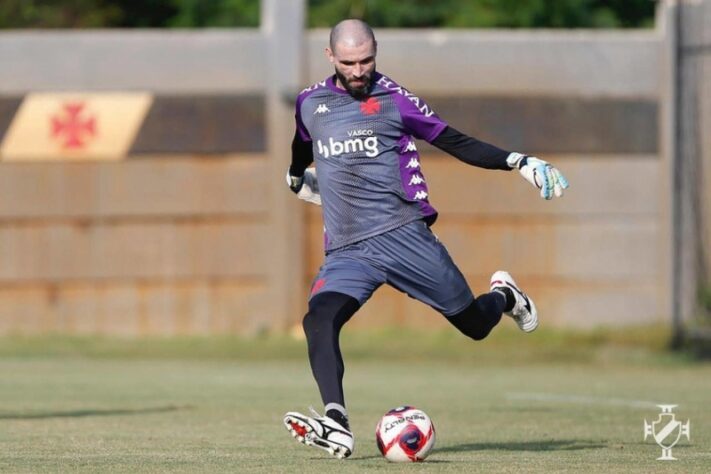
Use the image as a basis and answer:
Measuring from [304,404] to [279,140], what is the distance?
31.7 feet

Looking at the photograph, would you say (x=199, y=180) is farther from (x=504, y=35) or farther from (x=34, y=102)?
(x=504, y=35)

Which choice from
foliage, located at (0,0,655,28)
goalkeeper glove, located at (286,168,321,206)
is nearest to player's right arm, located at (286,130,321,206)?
goalkeeper glove, located at (286,168,321,206)

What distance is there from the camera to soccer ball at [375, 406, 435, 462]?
7992 mm

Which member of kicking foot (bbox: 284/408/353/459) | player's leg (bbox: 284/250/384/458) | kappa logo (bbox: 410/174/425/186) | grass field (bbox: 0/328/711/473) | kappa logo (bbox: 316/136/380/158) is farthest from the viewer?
kappa logo (bbox: 410/174/425/186)

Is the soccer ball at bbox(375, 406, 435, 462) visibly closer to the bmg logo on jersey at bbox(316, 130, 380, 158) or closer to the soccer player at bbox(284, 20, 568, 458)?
the soccer player at bbox(284, 20, 568, 458)

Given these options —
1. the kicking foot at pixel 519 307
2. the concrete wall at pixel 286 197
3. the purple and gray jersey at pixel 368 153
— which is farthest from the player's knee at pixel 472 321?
the concrete wall at pixel 286 197

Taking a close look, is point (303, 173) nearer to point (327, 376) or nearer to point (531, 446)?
point (327, 376)

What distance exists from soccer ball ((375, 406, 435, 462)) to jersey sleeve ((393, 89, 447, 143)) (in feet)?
5.20

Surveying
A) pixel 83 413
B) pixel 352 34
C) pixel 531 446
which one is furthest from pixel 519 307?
pixel 83 413

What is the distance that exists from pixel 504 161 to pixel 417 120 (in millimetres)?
544

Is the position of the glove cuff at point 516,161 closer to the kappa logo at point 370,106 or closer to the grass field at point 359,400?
the kappa logo at point 370,106

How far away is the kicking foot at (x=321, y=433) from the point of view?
7715mm

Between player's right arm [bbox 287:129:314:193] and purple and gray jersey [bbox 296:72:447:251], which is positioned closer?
purple and gray jersey [bbox 296:72:447:251]

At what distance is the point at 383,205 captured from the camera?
870 cm
